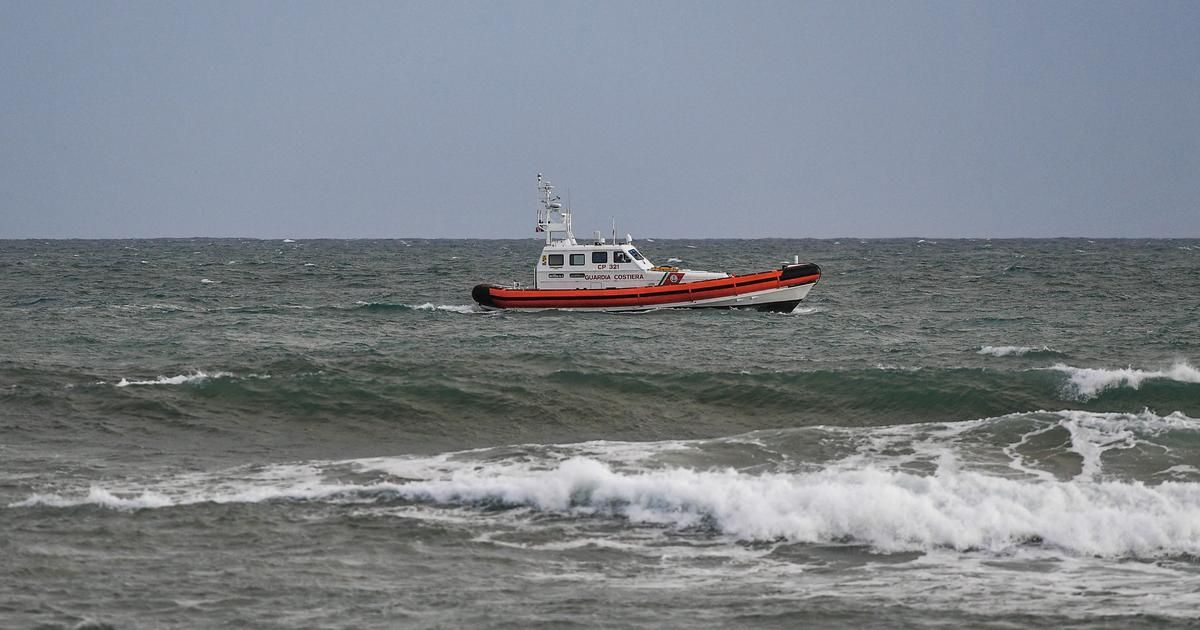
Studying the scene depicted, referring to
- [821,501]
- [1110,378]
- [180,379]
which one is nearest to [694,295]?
[1110,378]

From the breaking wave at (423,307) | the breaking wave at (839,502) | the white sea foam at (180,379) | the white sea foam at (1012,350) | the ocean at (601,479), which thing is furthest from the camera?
the breaking wave at (423,307)

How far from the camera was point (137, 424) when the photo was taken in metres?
17.6

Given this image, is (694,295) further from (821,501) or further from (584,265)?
(821,501)

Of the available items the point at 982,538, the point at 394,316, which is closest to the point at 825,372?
the point at 982,538

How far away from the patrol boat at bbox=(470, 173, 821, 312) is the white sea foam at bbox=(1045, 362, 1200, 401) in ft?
45.9

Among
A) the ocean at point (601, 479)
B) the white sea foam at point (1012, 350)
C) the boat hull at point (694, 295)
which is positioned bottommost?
the ocean at point (601, 479)

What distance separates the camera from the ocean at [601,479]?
9719 millimetres

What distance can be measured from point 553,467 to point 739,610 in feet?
18.5

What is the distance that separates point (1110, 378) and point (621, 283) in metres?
16.6

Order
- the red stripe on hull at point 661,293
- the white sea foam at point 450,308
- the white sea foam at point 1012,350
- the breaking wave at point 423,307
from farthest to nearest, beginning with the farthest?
the breaking wave at point 423,307
the white sea foam at point 450,308
the red stripe on hull at point 661,293
the white sea foam at point 1012,350

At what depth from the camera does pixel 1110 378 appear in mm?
20094

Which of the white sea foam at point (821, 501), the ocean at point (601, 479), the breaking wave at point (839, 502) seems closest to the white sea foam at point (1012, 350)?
the ocean at point (601, 479)

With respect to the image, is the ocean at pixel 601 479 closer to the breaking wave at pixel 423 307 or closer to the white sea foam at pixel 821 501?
the white sea foam at pixel 821 501

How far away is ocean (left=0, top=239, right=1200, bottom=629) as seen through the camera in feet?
31.9
